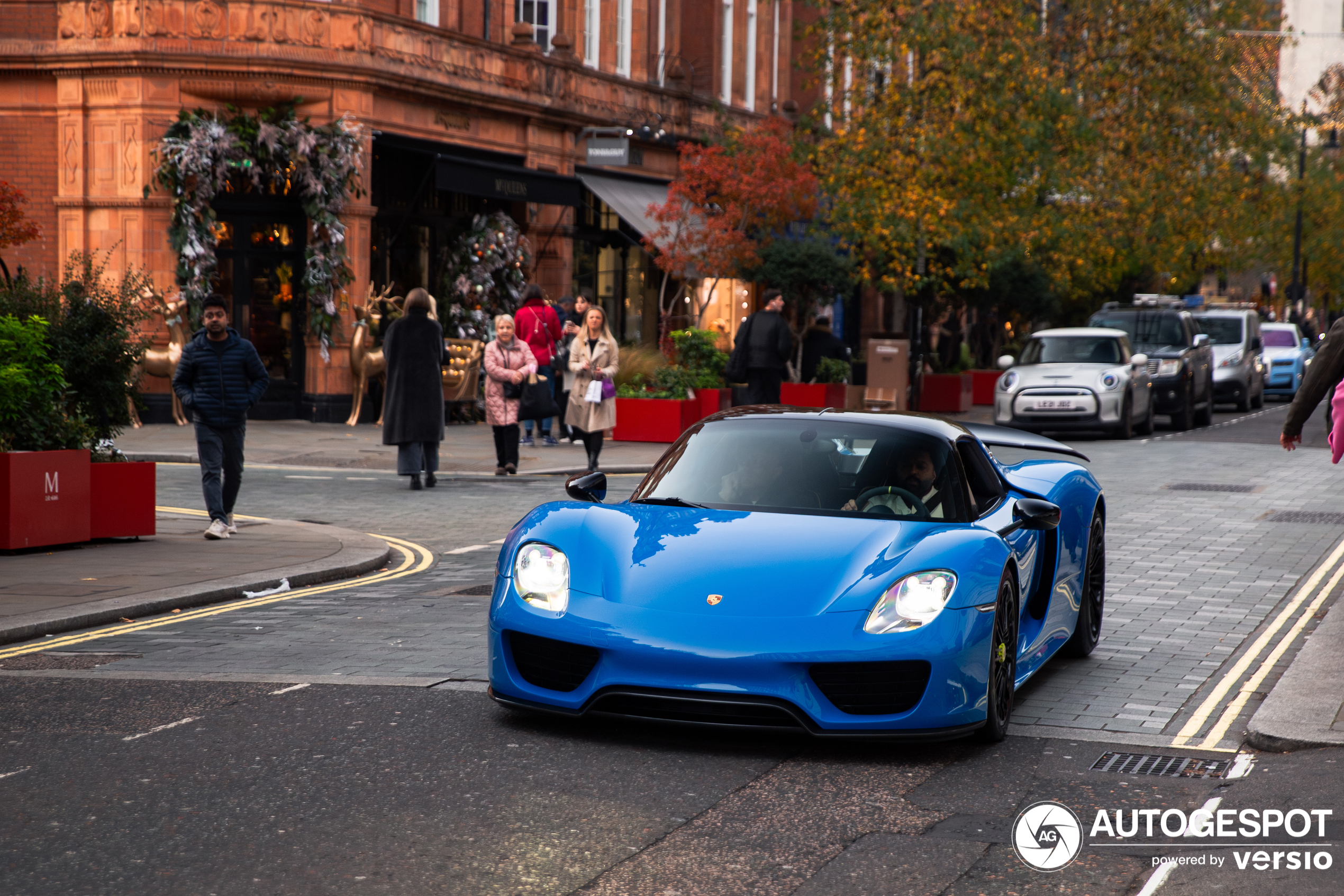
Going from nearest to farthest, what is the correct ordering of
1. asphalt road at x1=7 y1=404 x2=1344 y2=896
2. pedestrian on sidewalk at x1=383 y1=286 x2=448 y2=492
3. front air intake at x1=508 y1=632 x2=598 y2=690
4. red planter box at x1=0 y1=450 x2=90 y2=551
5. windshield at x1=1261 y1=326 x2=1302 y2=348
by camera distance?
asphalt road at x1=7 y1=404 x2=1344 y2=896 → front air intake at x1=508 y1=632 x2=598 y2=690 → red planter box at x1=0 y1=450 x2=90 y2=551 → pedestrian on sidewalk at x1=383 y1=286 x2=448 y2=492 → windshield at x1=1261 y1=326 x2=1302 y2=348

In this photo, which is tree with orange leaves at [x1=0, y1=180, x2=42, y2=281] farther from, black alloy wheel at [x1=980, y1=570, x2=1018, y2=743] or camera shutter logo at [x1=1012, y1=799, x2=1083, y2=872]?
camera shutter logo at [x1=1012, y1=799, x2=1083, y2=872]

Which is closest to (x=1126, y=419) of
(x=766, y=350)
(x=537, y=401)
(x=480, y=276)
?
(x=766, y=350)

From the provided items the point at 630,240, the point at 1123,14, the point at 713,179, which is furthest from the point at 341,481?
the point at 1123,14

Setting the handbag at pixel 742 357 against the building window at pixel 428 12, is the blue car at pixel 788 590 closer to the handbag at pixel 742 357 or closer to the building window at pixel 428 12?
the handbag at pixel 742 357

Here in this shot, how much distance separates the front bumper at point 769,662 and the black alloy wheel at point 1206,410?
25.2m

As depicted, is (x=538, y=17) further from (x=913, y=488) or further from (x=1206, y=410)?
(x=913, y=488)

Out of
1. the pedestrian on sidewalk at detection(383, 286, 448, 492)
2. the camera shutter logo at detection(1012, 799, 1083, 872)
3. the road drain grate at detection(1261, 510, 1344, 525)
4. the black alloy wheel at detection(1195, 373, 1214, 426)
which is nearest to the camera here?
the camera shutter logo at detection(1012, 799, 1083, 872)

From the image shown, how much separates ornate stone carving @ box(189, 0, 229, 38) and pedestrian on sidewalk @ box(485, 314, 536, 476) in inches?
350

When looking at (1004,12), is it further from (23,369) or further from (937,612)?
(937,612)

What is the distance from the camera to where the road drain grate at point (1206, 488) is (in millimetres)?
17266

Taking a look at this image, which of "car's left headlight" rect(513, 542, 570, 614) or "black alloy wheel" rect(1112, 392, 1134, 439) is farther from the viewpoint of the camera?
"black alloy wheel" rect(1112, 392, 1134, 439)

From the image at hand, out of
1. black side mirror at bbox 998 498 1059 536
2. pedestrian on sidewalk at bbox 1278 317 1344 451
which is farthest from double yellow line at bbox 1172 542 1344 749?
pedestrian on sidewalk at bbox 1278 317 1344 451

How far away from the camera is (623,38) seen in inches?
1332

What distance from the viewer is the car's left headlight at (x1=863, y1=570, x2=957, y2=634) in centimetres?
577
